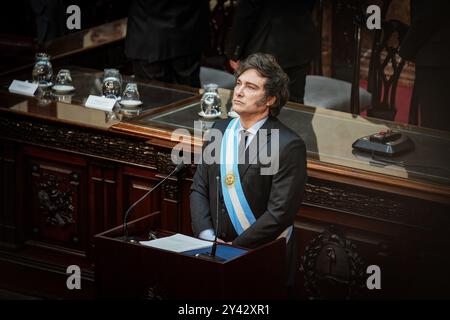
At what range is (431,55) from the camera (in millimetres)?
5008

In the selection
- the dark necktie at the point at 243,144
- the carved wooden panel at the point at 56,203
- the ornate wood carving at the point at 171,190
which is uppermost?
the dark necktie at the point at 243,144

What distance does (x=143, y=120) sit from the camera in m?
4.61

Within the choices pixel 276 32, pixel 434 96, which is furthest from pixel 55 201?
pixel 434 96

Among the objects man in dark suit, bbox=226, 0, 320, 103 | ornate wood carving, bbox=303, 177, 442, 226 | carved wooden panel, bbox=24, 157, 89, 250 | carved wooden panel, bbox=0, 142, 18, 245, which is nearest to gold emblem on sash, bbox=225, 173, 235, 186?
ornate wood carving, bbox=303, 177, 442, 226

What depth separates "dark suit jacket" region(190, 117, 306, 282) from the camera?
348 cm

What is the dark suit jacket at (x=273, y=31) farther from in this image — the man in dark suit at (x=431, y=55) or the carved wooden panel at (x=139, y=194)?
the carved wooden panel at (x=139, y=194)

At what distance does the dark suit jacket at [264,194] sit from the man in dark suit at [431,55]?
5.41 feet

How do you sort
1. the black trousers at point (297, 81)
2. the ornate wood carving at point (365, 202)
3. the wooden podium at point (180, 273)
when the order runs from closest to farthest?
the wooden podium at point (180, 273) → the ornate wood carving at point (365, 202) → the black trousers at point (297, 81)

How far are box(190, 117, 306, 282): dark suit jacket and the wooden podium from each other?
0.39ft

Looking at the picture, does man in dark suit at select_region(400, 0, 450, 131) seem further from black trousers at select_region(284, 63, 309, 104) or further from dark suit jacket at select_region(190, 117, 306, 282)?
dark suit jacket at select_region(190, 117, 306, 282)

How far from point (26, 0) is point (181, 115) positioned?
2.96m

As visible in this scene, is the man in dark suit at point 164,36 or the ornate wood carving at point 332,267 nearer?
the ornate wood carving at point 332,267

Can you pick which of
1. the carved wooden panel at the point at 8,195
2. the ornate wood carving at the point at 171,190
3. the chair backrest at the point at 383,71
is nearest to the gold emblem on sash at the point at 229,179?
the ornate wood carving at the point at 171,190

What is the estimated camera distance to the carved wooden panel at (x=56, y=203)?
4734 mm
